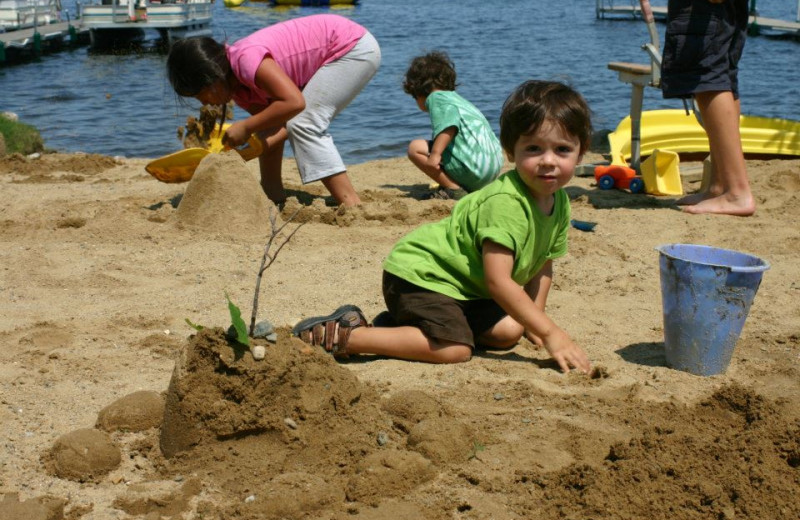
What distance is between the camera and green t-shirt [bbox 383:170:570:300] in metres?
3.01

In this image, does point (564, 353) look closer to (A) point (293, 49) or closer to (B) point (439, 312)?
(B) point (439, 312)

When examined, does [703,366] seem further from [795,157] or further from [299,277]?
[795,157]

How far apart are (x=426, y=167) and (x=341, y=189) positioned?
2.32ft

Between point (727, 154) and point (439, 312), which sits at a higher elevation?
point (727, 154)

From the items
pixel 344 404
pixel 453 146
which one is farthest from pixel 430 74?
pixel 344 404

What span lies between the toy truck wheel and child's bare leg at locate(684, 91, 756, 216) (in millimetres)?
848

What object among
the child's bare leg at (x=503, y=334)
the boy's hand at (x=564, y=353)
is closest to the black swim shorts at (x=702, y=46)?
the child's bare leg at (x=503, y=334)

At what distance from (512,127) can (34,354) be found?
178 centimetres

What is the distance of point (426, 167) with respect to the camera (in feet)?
18.9

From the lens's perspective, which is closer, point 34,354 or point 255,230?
point 34,354

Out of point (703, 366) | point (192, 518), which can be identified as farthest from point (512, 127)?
point (192, 518)

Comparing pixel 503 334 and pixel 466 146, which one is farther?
pixel 466 146

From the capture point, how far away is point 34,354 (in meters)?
3.14

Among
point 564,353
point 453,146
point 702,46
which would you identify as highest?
point 702,46
